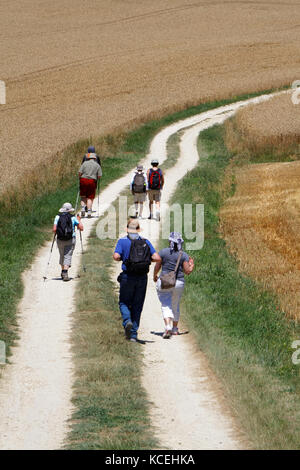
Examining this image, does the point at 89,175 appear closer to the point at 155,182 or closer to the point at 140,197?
the point at 140,197

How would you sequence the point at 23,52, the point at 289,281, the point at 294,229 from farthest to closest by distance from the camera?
1. the point at 23,52
2. the point at 294,229
3. the point at 289,281

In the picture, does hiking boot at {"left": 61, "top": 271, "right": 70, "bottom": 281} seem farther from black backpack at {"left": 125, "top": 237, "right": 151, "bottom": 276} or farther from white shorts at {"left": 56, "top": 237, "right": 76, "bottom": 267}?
black backpack at {"left": 125, "top": 237, "right": 151, "bottom": 276}

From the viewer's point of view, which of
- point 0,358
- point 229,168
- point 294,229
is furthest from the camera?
point 229,168

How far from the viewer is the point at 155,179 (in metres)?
23.5

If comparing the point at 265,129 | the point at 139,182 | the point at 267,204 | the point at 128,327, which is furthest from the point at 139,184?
the point at 265,129

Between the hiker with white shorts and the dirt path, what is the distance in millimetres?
535

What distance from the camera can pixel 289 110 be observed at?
48.0 meters

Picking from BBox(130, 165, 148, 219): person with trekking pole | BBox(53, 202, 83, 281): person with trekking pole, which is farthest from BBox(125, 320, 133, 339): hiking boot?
BBox(130, 165, 148, 219): person with trekking pole

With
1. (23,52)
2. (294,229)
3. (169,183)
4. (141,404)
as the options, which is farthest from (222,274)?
(23,52)

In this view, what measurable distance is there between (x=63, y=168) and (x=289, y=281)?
13992 millimetres

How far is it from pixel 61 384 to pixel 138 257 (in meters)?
2.44

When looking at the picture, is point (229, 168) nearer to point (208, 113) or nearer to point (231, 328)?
point (208, 113)

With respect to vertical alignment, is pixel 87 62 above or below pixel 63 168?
above

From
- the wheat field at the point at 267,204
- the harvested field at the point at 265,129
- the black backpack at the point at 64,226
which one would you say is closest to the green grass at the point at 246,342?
the wheat field at the point at 267,204
